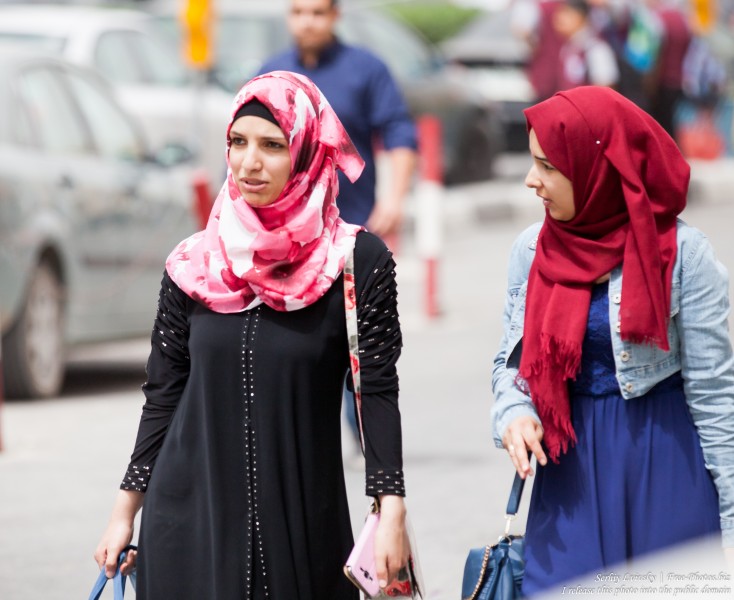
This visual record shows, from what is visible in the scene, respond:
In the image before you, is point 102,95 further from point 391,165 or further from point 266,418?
point 266,418

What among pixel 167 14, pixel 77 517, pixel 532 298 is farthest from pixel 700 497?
pixel 167 14

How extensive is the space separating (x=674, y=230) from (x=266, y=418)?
1.00m

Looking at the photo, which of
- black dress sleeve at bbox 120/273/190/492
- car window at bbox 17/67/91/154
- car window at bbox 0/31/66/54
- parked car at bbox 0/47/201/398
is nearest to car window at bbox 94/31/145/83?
car window at bbox 0/31/66/54

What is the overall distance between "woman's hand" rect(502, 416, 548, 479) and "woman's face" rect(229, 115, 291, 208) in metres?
0.76

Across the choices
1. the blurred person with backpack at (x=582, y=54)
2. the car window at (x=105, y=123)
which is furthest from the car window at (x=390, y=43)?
the car window at (x=105, y=123)

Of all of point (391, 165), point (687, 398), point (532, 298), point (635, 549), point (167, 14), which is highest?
point (167, 14)

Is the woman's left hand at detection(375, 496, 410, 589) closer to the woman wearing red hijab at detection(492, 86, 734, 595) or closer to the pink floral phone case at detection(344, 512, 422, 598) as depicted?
the pink floral phone case at detection(344, 512, 422, 598)

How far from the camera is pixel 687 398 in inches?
159

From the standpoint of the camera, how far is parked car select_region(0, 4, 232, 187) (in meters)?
14.4

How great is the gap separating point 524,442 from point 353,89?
12.3 feet

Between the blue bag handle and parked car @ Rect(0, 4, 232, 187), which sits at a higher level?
parked car @ Rect(0, 4, 232, 187)

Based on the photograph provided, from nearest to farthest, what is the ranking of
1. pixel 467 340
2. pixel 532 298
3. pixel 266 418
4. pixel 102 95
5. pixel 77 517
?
1. pixel 266 418
2. pixel 532 298
3. pixel 77 517
4. pixel 102 95
5. pixel 467 340

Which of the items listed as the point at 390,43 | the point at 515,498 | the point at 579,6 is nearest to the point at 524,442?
the point at 515,498

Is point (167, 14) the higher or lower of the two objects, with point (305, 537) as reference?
higher
